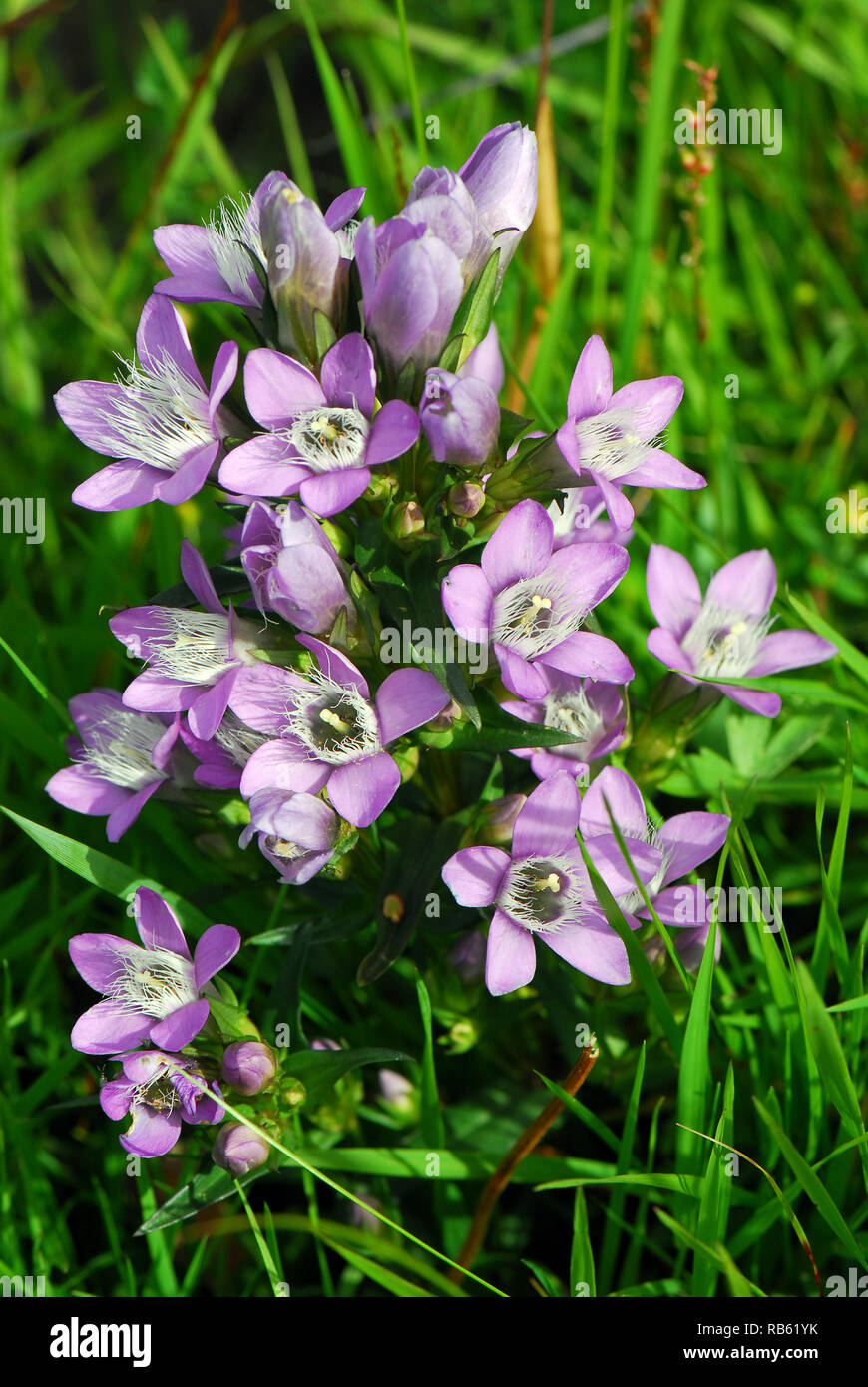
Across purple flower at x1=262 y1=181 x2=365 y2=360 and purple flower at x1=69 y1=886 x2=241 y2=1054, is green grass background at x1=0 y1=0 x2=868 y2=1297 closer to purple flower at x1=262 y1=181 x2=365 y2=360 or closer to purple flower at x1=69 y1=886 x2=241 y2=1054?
purple flower at x1=69 y1=886 x2=241 y2=1054

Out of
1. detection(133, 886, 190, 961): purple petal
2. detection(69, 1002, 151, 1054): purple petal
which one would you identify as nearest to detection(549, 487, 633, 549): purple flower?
detection(133, 886, 190, 961): purple petal

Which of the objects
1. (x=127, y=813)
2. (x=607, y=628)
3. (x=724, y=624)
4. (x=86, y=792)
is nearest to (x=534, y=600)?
(x=724, y=624)

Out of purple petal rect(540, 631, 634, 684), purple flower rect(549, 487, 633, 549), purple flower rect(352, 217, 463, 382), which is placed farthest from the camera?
purple flower rect(549, 487, 633, 549)

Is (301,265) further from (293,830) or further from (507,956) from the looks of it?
(507,956)

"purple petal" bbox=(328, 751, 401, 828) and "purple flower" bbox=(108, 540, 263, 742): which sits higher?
"purple flower" bbox=(108, 540, 263, 742)

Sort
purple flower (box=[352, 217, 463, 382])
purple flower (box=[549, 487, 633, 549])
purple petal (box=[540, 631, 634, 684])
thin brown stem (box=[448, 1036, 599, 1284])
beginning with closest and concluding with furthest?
1. purple flower (box=[352, 217, 463, 382])
2. purple petal (box=[540, 631, 634, 684])
3. thin brown stem (box=[448, 1036, 599, 1284])
4. purple flower (box=[549, 487, 633, 549])

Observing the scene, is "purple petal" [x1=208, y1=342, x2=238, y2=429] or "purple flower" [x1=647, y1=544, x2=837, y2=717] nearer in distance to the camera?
"purple petal" [x1=208, y1=342, x2=238, y2=429]

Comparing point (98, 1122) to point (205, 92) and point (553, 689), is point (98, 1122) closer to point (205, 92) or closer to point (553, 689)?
point (553, 689)
